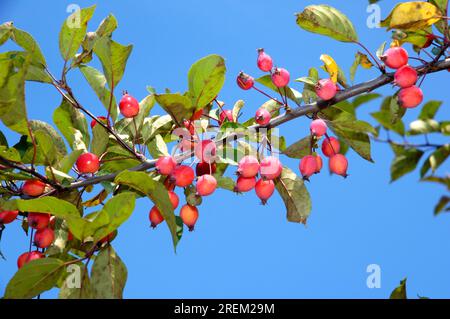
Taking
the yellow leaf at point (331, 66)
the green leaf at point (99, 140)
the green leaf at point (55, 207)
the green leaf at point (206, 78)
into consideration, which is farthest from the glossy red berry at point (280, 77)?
the green leaf at point (55, 207)

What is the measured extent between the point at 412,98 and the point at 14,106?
1446mm

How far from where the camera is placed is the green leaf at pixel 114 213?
162cm

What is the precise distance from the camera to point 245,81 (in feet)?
7.20

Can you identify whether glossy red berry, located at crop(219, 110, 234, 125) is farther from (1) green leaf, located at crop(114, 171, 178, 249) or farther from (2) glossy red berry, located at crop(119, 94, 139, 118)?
(1) green leaf, located at crop(114, 171, 178, 249)

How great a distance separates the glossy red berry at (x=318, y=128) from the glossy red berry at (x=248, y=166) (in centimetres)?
24

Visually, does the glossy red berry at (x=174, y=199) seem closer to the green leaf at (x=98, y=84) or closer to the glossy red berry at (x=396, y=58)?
the green leaf at (x=98, y=84)

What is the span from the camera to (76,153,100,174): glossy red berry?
1.98m

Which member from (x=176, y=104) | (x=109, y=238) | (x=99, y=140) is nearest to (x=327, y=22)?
(x=176, y=104)

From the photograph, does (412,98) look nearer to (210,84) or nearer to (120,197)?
(210,84)

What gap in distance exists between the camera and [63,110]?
2295 mm

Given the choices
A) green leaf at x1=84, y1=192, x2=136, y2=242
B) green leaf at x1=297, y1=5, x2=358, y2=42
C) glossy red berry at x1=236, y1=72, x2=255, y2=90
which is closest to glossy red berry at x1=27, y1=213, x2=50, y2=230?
green leaf at x1=84, y1=192, x2=136, y2=242

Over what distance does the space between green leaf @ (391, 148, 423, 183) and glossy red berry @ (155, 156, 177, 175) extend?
78 cm

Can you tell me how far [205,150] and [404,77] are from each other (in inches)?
30.3

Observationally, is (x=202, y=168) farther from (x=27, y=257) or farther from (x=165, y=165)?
(x=27, y=257)
